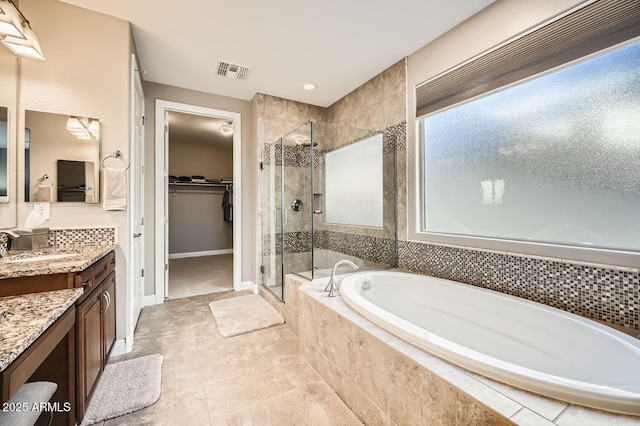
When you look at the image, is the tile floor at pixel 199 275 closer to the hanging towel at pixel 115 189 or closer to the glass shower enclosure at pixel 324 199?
the glass shower enclosure at pixel 324 199

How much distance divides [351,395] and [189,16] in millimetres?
2906

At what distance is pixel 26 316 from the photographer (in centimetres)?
96

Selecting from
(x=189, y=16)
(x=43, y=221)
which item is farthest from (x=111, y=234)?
(x=189, y=16)

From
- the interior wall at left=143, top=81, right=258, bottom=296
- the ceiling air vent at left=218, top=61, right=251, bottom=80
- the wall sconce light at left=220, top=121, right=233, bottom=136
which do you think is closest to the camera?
the ceiling air vent at left=218, top=61, right=251, bottom=80

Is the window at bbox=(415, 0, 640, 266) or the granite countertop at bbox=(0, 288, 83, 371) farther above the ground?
the window at bbox=(415, 0, 640, 266)

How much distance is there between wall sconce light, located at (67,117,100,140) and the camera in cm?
187

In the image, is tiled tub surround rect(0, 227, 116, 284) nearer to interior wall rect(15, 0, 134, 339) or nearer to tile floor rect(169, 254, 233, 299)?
interior wall rect(15, 0, 134, 339)

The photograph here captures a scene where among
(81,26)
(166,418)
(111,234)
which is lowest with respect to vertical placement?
(166,418)

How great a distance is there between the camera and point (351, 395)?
146 centimetres

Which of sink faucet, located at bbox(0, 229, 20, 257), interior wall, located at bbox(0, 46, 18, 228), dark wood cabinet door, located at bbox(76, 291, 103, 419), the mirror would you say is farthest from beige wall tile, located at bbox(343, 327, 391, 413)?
interior wall, located at bbox(0, 46, 18, 228)

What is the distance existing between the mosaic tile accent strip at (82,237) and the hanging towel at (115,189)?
19cm

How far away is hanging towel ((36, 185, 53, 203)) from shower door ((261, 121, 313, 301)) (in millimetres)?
1983

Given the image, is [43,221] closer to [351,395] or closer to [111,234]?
[111,234]

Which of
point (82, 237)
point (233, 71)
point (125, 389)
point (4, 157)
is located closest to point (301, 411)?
point (125, 389)
